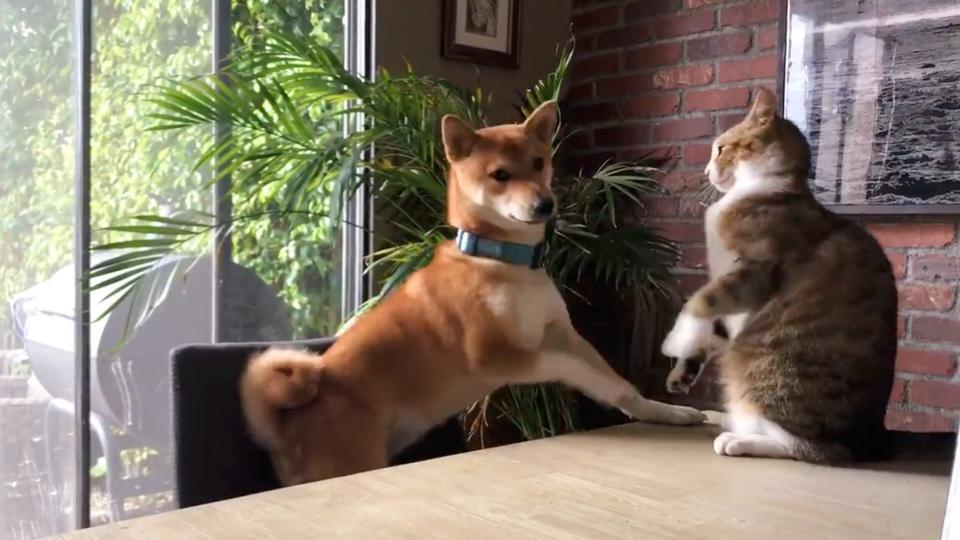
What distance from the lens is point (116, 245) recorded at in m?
1.71

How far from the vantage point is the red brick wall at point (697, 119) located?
187 centimetres

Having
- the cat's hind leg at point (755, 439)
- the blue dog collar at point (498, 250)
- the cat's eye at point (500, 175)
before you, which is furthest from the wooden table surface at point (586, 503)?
the cat's eye at point (500, 175)

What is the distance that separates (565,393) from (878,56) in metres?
1.03

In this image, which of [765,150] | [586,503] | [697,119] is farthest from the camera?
[697,119]

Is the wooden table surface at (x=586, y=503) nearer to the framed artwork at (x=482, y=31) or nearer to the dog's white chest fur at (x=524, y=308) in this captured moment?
the dog's white chest fur at (x=524, y=308)

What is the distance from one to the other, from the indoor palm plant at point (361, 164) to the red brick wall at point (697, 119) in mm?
200

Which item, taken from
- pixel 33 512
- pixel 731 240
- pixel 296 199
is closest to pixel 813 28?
pixel 731 240

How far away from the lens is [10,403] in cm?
196

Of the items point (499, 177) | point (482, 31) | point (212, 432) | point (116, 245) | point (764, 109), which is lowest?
point (212, 432)

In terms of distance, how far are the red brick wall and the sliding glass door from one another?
2.76ft

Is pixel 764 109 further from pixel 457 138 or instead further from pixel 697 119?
pixel 697 119

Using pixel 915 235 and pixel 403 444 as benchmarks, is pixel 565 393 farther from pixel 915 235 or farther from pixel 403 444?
pixel 915 235

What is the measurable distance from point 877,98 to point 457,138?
0.97 m

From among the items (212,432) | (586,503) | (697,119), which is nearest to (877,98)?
(697,119)
